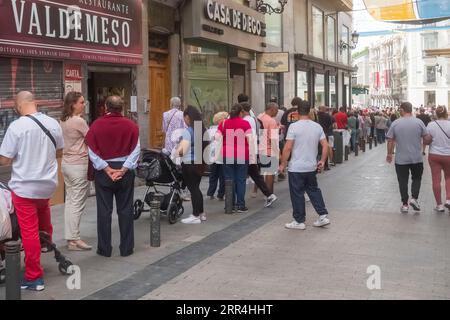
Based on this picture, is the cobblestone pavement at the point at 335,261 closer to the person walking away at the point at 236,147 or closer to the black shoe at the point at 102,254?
the person walking away at the point at 236,147

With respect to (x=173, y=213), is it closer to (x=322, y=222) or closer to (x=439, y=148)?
(x=322, y=222)

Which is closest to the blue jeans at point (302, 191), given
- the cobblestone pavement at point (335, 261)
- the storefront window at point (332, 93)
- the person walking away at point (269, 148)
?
the cobblestone pavement at point (335, 261)

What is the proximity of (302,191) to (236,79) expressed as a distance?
1047 cm

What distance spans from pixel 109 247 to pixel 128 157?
1054 mm

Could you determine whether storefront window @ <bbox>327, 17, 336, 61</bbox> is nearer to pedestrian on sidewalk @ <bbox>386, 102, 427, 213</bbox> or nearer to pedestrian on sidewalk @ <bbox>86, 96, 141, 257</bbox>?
pedestrian on sidewalk @ <bbox>386, 102, 427, 213</bbox>

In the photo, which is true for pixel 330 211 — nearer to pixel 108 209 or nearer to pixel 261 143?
pixel 261 143

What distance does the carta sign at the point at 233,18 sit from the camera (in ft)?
46.0

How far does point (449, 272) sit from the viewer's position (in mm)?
5969

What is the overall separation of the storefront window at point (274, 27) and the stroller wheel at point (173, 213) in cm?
1297

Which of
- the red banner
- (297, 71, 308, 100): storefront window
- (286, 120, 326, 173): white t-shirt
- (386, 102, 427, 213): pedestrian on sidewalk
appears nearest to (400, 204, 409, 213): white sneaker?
(386, 102, 427, 213): pedestrian on sidewalk

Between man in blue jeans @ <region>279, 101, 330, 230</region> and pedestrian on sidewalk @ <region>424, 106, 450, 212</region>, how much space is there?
2.35 metres

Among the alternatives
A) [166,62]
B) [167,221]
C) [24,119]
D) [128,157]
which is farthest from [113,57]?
[24,119]

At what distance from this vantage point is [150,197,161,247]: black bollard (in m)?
6.95

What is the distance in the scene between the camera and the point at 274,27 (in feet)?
68.9
